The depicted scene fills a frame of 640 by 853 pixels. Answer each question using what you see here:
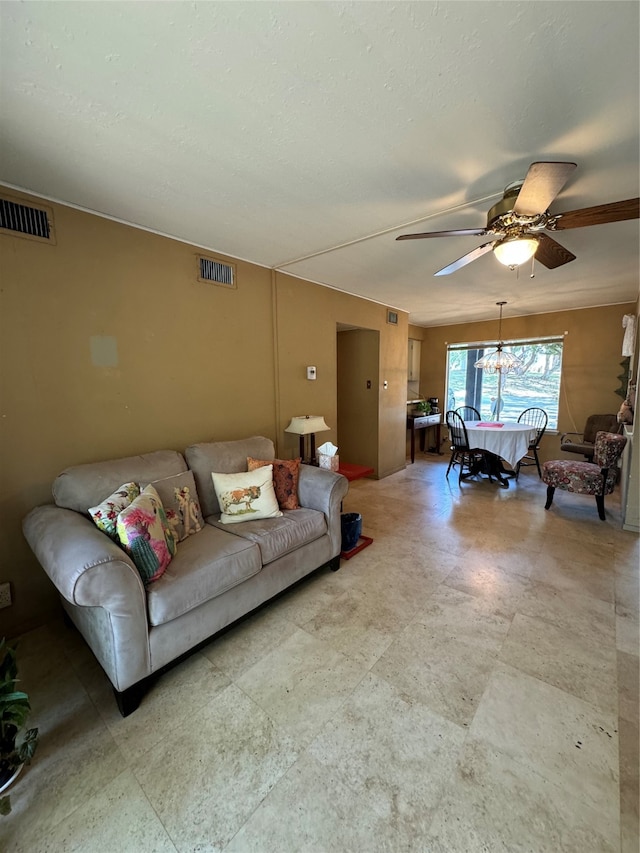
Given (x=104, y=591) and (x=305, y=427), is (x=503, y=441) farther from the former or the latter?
(x=104, y=591)

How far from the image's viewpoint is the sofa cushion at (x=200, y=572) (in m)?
1.53

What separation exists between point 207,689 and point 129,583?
0.66 meters

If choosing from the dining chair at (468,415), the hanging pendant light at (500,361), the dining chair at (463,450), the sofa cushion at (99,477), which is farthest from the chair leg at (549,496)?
the sofa cushion at (99,477)

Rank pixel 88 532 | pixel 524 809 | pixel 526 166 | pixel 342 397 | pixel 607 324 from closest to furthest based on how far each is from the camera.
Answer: pixel 524 809 → pixel 88 532 → pixel 526 166 → pixel 607 324 → pixel 342 397

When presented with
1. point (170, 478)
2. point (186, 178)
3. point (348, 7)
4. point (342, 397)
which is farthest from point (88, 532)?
point (342, 397)

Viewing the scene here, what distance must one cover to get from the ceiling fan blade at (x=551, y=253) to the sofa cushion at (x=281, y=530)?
85.5 inches

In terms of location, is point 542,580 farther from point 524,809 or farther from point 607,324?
point 607,324

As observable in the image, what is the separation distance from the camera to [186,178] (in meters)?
1.76

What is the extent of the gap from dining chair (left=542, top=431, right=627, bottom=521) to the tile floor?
1.12 meters

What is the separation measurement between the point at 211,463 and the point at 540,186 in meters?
2.37

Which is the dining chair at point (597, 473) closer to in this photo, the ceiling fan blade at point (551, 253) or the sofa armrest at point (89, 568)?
the ceiling fan blade at point (551, 253)

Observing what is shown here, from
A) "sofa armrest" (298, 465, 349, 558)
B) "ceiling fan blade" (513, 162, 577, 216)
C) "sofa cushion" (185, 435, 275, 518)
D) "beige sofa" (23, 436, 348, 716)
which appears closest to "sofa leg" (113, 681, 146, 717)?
"beige sofa" (23, 436, 348, 716)

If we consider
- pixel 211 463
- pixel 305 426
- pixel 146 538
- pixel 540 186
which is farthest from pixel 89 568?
pixel 540 186

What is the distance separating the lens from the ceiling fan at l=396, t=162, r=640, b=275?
4.67ft
